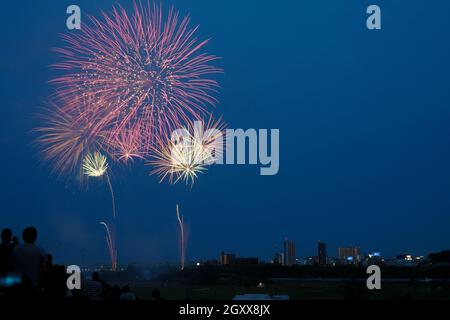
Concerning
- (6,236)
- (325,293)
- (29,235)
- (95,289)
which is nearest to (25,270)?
(29,235)

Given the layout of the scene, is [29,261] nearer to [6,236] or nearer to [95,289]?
[6,236]

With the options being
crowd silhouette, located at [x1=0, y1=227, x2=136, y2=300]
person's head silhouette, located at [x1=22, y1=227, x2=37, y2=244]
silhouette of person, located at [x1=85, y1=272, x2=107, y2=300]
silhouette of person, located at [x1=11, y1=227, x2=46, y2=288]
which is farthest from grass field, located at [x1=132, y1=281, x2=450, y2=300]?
silhouette of person, located at [x1=11, y1=227, x2=46, y2=288]

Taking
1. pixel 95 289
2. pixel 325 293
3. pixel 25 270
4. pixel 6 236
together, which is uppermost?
pixel 6 236

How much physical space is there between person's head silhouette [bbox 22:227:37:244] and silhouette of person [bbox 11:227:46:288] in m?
0.17

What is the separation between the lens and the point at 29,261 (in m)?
10.6

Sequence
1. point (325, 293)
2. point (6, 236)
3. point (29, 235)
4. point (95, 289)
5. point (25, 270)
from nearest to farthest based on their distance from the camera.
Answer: point (25, 270), point (29, 235), point (6, 236), point (95, 289), point (325, 293)

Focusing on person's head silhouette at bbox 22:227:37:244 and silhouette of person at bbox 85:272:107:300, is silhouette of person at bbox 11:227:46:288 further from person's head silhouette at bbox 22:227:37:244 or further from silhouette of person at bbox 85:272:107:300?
silhouette of person at bbox 85:272:107:300

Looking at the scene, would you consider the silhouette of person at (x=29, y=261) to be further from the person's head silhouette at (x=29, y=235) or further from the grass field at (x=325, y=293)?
the grass field at (x=325, y=293)

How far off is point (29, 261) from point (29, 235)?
53cm

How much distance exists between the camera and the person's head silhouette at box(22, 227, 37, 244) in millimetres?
10945

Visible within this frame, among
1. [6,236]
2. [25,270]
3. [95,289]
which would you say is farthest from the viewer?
[95,289]
